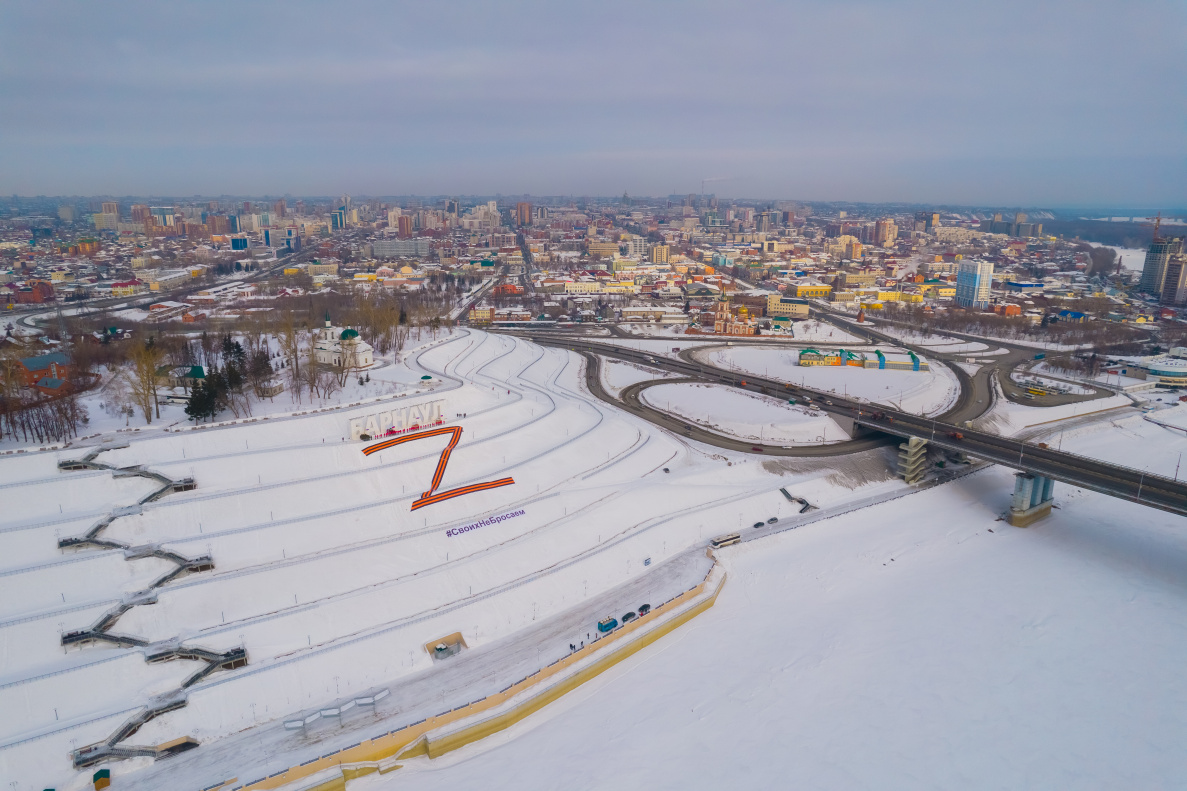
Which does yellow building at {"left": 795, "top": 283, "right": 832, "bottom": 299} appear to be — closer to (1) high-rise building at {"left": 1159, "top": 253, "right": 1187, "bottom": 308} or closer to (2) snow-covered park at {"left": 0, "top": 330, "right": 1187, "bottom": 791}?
(1) high-rise building at {"left": 1159, "top": 253, "right": 1187, "bottom": 308}

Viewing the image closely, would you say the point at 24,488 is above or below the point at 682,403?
above

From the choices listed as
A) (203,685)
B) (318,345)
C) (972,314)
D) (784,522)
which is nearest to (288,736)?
(203,685)

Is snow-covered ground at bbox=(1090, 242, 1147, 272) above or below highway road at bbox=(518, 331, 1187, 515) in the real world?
above

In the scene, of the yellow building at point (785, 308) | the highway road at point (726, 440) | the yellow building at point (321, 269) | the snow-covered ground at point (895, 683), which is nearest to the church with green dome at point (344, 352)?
the highway road at point (726, 440)

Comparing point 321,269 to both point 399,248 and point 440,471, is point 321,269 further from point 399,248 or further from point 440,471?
point 440,471

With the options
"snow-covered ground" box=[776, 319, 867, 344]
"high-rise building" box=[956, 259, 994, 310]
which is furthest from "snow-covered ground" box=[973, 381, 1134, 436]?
"high-rise building" box=[956, 259, 994, 310]

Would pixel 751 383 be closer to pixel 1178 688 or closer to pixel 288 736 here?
pixel 1178 688
